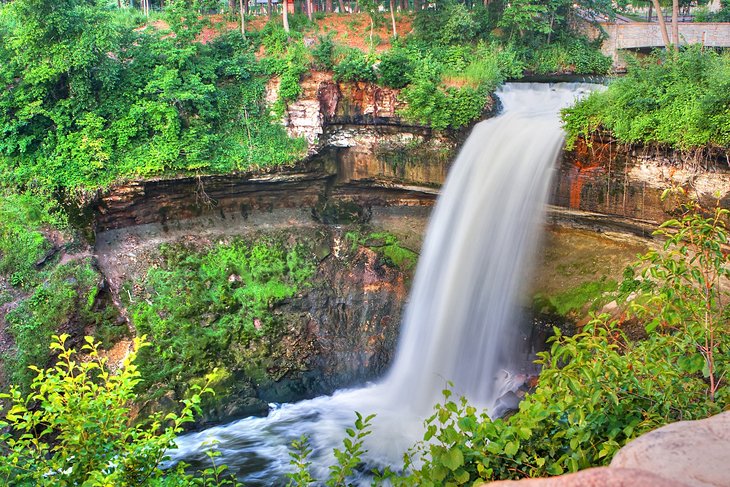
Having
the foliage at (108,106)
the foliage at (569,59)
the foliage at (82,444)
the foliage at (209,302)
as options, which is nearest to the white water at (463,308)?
the foliage at (209,302)

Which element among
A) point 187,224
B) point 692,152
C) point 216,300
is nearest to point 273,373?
point 216,300

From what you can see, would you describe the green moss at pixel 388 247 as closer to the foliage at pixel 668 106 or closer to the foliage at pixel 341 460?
the foliage at pixel 668 106

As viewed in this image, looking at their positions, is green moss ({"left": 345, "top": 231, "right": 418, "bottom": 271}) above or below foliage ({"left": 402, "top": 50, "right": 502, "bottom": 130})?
below

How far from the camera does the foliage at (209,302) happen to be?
43.2 ft

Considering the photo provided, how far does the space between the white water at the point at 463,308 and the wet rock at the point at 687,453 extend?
852cm

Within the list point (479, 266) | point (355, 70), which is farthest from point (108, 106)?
point (479, 266)

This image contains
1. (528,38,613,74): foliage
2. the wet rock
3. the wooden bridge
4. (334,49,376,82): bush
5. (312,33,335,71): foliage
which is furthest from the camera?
the wooden bridge

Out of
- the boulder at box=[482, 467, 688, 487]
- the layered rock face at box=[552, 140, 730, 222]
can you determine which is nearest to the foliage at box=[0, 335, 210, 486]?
the boulder at box=[482, 467, 688, 487]

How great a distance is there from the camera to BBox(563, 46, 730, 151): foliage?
10.4 meters

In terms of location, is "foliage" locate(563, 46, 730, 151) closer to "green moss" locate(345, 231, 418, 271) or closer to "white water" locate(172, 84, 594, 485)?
"white water" locate(172, 84, 594, 485)

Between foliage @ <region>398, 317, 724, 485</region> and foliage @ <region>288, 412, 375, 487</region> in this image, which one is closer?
foliage @ <region>398, 317, 724, 485</region>

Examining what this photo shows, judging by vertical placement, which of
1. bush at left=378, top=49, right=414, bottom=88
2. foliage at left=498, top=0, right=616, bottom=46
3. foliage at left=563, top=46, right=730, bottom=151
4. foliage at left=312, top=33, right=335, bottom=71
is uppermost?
foliage at left=498, top=0, right=616, bottom=46

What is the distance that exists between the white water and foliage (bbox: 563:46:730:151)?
827mm

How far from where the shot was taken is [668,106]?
11.3m
